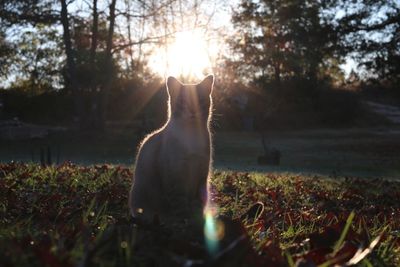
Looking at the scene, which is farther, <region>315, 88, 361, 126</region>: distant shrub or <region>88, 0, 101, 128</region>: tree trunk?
<region>315, 88, 361, 126</region>: distant shrub

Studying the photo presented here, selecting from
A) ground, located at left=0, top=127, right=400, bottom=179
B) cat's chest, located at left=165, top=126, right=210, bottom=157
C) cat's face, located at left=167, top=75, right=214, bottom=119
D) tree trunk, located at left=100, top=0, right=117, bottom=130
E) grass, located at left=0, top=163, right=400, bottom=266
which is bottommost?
ground, located at left=0, top=127, right=400, bottom=179

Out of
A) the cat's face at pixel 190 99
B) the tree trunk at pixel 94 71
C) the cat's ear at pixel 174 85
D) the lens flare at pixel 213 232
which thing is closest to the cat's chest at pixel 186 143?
the cat's face at pixel 190 99

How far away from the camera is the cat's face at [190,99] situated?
4.68 metres

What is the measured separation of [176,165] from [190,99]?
2.07ft

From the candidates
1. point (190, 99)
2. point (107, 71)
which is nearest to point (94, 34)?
point (107, 71)

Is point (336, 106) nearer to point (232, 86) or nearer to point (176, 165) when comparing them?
point (232, 86)

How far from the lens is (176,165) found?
14.6ft

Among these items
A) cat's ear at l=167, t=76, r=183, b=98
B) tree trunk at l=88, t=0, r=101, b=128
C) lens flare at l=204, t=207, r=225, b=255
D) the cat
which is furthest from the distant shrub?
lens flare at l=204, t=207, r=225, b=255

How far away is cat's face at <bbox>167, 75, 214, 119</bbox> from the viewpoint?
184 inches

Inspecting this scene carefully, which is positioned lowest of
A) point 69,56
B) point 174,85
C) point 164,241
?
point 164,241

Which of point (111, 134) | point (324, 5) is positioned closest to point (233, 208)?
point (324, 5)

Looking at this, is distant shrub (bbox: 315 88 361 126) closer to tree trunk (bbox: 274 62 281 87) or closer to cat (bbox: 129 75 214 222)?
tree trunk (bbox: 274 62 281 87)

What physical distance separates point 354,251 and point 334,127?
43409 millimetres

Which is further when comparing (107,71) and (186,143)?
(107,71)
